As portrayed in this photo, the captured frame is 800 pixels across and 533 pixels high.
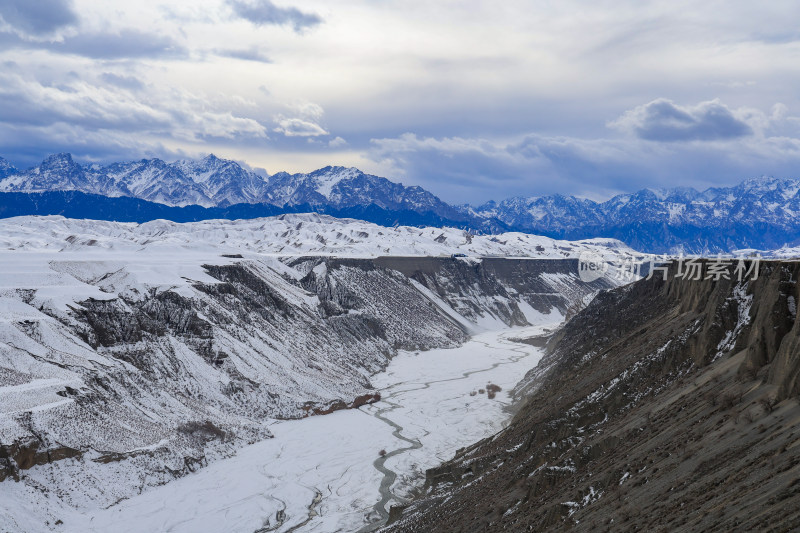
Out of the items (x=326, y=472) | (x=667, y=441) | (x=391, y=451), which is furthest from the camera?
(x=391, y=451)

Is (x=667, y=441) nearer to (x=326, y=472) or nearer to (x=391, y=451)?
(x=326, y=472)

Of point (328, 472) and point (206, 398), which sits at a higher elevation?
point (206, 398)

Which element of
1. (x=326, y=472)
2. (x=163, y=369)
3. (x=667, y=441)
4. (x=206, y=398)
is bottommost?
A: (x=326, y=472)

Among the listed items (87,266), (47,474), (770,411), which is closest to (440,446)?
(47,474)

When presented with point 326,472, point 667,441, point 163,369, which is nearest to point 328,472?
point 326,472

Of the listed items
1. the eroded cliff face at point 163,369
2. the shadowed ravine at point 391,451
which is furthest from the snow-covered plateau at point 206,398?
the shadowed ravine at point 391,451

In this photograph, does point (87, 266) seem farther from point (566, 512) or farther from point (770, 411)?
Answer: point (770, 411)

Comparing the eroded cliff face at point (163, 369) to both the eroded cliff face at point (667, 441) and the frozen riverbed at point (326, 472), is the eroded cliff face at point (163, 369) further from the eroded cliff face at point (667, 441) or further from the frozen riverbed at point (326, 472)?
the eroded cliff face at point (667, 441)
